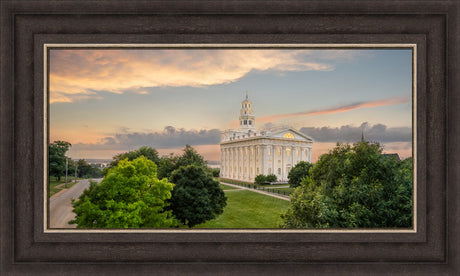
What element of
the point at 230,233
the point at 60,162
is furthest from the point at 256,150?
the point at 60,162

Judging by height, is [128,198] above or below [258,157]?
below

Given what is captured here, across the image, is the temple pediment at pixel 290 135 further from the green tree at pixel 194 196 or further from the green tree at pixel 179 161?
the green tree at pixel 194 196

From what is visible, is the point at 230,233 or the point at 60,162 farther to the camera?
the point at 60,162

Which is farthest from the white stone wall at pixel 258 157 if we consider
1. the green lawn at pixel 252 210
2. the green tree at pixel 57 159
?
the green tree at pixel 57 159

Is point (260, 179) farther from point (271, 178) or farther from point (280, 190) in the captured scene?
point (280, 190)

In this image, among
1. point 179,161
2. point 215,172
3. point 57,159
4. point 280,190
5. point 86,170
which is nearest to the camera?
point 57,159

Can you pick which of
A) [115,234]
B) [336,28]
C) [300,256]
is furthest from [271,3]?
[115,234]
